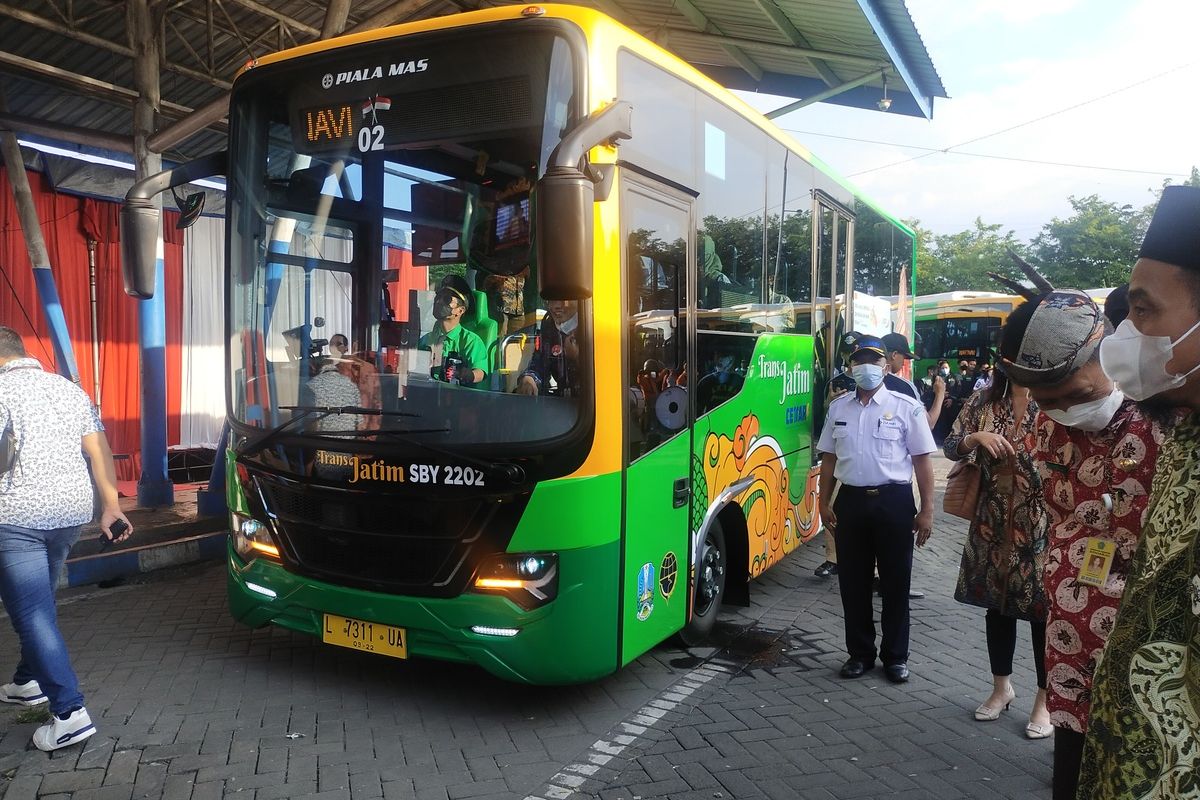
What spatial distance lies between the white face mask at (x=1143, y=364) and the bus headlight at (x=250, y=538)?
382cm

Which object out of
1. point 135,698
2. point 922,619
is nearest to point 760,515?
point 922,619

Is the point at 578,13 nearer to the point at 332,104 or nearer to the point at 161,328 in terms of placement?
the point at 332,104

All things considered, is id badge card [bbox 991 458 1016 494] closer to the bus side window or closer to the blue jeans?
the bus side window

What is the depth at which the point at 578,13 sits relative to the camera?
3.86 meters

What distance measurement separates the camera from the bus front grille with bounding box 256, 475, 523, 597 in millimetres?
3910

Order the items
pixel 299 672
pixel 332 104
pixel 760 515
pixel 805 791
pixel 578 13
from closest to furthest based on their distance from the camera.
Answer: pixel 805 791, pixel 578 13, pixel 332 104, pixel 299 672, pixel 760 515

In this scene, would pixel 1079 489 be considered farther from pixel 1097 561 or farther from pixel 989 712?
pixel 989 712

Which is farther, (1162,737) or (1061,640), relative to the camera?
(1061,640)

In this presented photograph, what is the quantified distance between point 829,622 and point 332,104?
443cm

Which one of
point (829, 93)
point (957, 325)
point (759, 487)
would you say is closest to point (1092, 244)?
point (957, 325)

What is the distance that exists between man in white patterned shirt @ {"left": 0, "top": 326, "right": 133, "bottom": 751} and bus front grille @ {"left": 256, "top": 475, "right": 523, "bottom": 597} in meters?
0.87

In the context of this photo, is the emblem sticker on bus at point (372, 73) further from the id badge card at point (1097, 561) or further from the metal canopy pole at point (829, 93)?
the metal canopy pole at point (829, 93)

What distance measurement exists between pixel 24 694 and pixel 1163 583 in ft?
15.8

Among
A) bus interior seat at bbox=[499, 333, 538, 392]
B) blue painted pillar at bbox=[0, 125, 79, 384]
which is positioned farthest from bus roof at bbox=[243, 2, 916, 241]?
blue painted pillar at bbox=[0, 125, 79, 384]
